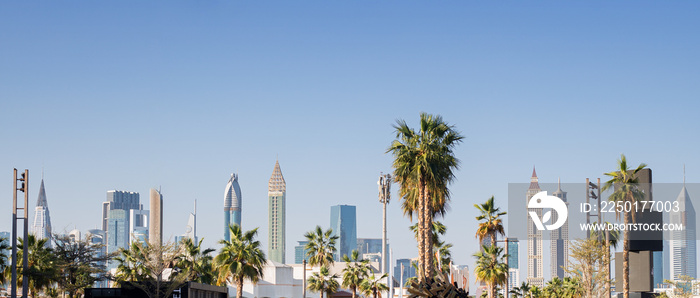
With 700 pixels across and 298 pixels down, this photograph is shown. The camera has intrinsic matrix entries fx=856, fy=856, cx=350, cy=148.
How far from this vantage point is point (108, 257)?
49531 mm

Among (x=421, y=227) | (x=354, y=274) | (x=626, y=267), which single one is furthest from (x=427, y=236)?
(x=354, y=274)

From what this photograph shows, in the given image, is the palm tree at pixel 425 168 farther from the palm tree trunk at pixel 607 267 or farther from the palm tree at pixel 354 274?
the palm tree at pixel 354 274

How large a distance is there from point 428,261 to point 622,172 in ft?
62.5

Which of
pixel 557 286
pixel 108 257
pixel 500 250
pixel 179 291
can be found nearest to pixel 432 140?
pixel 179 291

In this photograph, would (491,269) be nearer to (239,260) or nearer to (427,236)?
(239,260)

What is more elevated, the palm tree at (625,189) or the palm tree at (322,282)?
the palm tree at (625,189)

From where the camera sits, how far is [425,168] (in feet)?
136

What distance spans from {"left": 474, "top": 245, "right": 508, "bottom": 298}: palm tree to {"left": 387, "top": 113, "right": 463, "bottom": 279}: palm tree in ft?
68.4

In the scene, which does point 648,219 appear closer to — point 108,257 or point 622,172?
point 622,172

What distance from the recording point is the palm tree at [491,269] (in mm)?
63406

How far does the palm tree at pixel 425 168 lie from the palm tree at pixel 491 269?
20838mm

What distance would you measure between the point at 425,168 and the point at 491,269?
2484cm

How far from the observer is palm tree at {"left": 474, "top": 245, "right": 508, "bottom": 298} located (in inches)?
2496

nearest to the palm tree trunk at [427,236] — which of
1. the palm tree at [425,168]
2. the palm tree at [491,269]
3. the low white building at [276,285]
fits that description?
the palm tree at [425,168]
